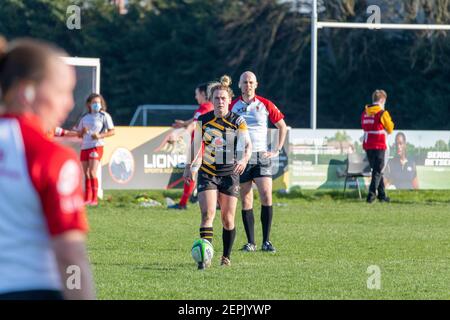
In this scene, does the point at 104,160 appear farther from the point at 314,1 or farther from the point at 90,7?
the point at 90,7

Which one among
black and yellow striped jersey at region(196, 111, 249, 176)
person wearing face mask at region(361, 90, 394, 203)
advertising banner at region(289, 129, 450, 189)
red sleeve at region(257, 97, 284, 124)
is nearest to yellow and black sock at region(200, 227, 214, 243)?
black and yellow striped jersey at region(196, 111, 249, 176)

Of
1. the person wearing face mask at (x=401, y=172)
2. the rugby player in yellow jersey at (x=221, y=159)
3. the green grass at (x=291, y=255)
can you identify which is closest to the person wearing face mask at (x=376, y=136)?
the green grass at (x=291, y=255)

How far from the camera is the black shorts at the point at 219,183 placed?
10688 mm

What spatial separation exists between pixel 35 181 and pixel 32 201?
8 cm

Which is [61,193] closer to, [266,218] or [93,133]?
[266,218]

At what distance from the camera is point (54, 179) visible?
11.5ft

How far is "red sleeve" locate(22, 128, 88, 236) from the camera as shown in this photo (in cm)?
350

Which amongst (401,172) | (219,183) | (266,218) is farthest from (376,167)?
(219,183)

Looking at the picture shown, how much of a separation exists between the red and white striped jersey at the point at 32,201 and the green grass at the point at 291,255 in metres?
4.94

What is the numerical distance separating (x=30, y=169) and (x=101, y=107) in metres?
15.8

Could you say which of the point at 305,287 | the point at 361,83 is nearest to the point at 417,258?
the point at 305,287

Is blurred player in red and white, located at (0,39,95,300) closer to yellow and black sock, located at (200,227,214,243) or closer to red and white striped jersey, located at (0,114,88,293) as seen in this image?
red and white striped jersey, located at (0,114,88,293)

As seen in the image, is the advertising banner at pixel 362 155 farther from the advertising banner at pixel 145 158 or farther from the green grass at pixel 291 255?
the green grass at pixel 291 255

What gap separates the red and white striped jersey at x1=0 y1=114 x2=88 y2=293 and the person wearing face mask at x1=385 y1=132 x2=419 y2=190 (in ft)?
66.8
